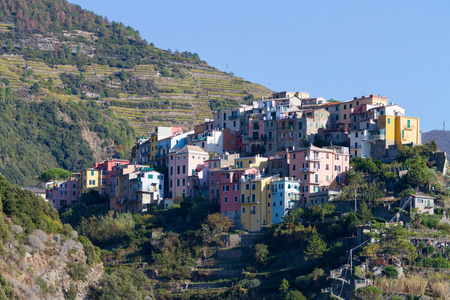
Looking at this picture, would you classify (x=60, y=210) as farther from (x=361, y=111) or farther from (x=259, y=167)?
(x=361, y=111)

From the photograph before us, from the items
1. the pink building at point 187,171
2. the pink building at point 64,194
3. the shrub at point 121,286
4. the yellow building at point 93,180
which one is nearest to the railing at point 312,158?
the pink building at point 187,171

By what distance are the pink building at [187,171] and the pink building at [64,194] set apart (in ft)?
53.2

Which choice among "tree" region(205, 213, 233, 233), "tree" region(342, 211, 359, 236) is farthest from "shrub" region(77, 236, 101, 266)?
"tree" region(342, 211, 359, 236)

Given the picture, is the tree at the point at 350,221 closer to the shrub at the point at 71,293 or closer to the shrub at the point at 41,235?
the shrub at the point at 71,293

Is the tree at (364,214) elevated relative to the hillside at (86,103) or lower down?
lower down

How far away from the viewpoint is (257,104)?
104125 millimetres

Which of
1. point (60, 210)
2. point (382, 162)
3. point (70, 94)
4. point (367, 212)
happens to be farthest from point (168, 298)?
point (70, 94)

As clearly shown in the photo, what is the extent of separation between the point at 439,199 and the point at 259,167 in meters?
17.4

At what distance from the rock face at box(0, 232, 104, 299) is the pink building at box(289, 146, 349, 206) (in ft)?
65.3

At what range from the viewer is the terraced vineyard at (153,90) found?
170m

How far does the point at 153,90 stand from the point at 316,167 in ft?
334

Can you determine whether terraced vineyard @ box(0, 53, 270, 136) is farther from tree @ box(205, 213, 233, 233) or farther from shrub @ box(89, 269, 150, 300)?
shrub @ box(89, 269, 150, 300)

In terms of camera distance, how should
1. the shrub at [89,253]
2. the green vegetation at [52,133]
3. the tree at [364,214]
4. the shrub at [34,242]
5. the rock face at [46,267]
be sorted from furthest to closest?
1. the green vegetation at [52,133]
2. the tree at [364,214]
3. the shrub at [89,253]
4. the shrub at [34,242]
5. the rock face at [46,267]

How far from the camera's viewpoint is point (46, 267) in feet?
223
